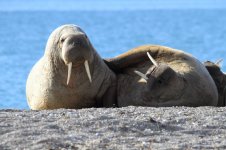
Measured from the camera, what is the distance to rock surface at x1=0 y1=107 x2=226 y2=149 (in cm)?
738

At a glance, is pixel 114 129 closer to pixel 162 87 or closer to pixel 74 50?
pixel 74 50

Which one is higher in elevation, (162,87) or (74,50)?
(74,50)

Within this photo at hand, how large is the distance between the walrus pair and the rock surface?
1.40 meters

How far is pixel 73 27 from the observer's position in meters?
10.6

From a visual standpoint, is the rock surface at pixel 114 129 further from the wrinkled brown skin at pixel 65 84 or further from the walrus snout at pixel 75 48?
the wrinkled brown skin at pixel 65 84

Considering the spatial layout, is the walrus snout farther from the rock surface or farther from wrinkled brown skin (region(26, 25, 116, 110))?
the rock surface

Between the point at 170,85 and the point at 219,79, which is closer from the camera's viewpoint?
the point at 170,85

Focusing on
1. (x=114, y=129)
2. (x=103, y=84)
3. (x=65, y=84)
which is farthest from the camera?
(x=103, y=84)

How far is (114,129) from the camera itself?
7.92 metres

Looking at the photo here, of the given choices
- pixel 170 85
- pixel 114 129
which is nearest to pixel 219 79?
pixel 170 85

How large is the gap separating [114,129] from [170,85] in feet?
8.85

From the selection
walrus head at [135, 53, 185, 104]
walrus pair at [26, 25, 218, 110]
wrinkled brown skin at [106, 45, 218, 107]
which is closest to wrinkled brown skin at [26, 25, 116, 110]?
walrus pair at [26, 25, 218, 110]

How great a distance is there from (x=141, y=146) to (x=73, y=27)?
11.5ft

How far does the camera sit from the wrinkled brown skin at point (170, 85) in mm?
10484
